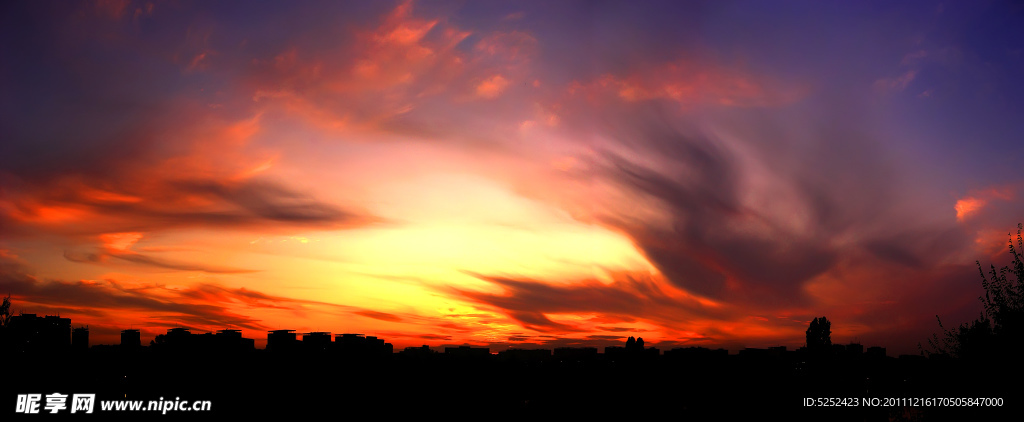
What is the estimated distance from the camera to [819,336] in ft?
336

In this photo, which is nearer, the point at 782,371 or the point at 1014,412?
the point at 1014,412

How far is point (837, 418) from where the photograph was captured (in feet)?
229

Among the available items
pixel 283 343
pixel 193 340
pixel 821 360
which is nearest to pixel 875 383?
pixel 821 360

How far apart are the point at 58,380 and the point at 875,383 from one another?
136258mm

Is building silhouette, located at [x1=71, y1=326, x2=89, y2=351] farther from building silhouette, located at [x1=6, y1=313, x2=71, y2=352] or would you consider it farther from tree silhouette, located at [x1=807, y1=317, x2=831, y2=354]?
tree silhouette, located at [x1=807, y1=317, x2=831, y2=354]

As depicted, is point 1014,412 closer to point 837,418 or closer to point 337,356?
point 837,418

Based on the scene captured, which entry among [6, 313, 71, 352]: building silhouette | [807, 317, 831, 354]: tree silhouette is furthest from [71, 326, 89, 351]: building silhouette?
[807, 317, 831, 354]: tree silhouette

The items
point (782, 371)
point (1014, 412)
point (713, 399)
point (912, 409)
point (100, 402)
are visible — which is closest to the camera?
point (1014, 412)

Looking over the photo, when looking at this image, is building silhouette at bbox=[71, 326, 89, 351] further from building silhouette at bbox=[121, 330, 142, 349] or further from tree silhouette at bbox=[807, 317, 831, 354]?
tree silhouette at bbox=[807, 317, 831, 354]

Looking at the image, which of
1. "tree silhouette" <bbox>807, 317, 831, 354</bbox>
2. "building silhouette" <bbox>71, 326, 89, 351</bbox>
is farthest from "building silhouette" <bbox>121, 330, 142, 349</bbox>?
"tree silhouette" <bbox>807, 317, 831, 354</bbox>

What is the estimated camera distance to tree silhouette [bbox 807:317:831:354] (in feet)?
331

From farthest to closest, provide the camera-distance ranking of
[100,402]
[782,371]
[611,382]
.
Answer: [611,382], [782,371], [100,402]

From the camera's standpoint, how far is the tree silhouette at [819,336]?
101 meters

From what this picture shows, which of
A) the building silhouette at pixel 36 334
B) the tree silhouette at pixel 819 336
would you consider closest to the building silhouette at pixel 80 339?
the building silhouette at pixel 36 334
